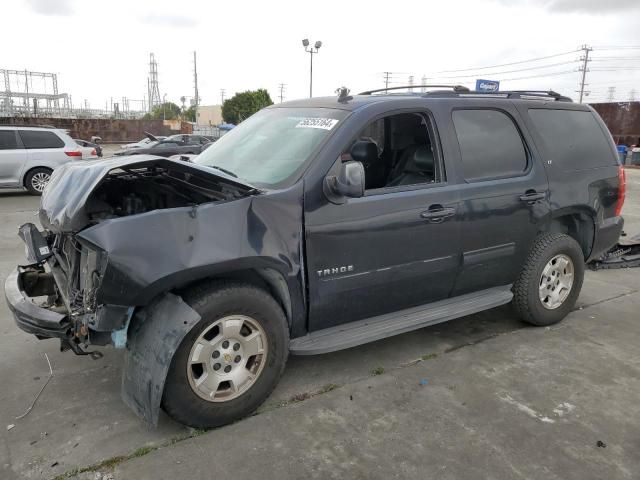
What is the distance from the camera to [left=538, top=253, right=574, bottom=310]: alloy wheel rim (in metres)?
4.36

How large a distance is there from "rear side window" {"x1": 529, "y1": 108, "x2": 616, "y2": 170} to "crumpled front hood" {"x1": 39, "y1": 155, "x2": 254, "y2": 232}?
2768mm

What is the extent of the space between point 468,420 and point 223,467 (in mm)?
1469

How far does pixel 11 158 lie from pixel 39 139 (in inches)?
31.2

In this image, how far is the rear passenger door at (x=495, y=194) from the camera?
3.72m

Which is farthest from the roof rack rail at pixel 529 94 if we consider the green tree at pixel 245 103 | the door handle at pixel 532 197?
the green tree at pixel 245 103

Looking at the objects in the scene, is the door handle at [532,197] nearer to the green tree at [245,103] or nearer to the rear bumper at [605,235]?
the rear bumper at [605,235]

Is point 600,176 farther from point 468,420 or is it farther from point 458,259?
point 468,420

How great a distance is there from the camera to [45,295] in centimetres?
350

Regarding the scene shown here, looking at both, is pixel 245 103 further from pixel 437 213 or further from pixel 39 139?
pixel 437 213

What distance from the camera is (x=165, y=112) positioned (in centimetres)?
9250

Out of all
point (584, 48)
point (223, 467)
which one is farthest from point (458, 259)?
point (584, 48)

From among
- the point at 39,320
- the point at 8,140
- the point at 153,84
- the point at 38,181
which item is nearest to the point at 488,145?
the point at 39,320

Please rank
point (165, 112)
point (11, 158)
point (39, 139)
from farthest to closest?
point (165, 112) < point (39, 139) < point (11, 158)

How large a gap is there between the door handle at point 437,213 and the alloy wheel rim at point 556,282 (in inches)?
51.1
